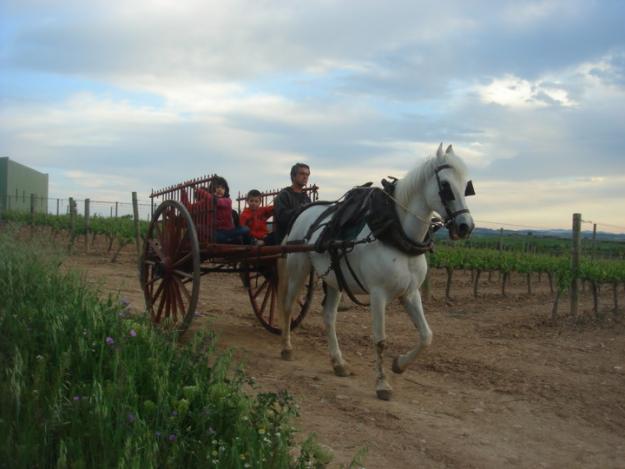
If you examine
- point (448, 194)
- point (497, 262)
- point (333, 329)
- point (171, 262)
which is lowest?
point (333, 329)

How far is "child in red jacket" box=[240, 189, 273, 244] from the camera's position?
7.25 meters

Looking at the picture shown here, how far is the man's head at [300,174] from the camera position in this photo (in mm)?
6973

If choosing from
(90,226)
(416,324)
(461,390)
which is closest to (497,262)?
→ (461,390)

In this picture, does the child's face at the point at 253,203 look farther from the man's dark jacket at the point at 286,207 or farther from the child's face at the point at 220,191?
the child's face at the point at 220,191

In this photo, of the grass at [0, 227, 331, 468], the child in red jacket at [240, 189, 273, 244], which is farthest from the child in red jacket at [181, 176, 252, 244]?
the grass at [0, 227, 331, 468]

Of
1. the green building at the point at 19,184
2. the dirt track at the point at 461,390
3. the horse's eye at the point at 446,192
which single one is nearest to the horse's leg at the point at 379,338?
the dirt track at the point at 461,390

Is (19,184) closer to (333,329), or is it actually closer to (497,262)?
(497,262)

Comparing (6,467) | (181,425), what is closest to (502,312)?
(181,425)

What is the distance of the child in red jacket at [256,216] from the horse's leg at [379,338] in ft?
7.41

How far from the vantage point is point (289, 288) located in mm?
6777

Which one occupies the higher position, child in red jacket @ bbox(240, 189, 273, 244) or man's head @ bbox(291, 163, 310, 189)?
man's head @ bbox(291, 163, 310, 189)

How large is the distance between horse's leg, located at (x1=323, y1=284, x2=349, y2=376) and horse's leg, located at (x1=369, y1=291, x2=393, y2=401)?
0.64 meters

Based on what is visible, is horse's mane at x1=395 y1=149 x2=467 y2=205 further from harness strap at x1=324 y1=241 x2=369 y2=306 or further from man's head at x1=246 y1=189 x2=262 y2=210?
man's head at x1=246 y1=189 x2=262 y2=210

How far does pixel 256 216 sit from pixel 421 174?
8.48ft
